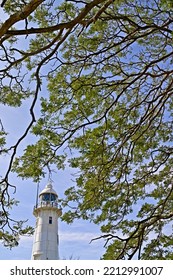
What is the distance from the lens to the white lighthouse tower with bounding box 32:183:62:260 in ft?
63.1

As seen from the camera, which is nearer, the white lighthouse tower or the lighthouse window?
the white lighthouse tower

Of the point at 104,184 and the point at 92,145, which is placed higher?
the point at 92,145

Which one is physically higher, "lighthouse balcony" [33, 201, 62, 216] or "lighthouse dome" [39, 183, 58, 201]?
"lighthouse dome" [39, 183, 58, 201]

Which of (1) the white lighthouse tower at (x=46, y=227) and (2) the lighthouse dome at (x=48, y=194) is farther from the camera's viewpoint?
(2) the lighthouse dome at (x=48, y=194)

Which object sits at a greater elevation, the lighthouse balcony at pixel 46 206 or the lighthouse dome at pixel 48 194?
the lighthouse dome at pixel 48 194

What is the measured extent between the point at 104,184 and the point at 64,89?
59.0 inches

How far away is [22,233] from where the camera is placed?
5277 mm

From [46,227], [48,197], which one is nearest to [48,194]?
[48,197]

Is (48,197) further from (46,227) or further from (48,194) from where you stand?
(46,227)

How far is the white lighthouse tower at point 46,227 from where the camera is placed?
1923 cm

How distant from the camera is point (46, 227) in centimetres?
1995
